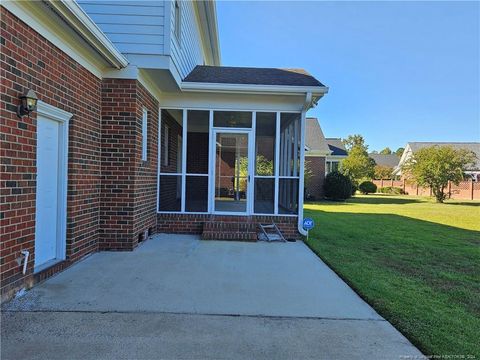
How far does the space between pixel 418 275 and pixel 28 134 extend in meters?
5.85

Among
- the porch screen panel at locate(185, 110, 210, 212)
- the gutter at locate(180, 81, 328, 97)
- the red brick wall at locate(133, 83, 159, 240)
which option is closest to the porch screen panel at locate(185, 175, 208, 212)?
the porch screen panel at locate(185, 110, 210, 212)

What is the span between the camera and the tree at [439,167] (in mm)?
23891

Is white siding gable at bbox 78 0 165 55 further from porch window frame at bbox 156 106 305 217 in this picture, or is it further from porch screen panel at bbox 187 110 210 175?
porch screen panel at bbox 187 110 210 175

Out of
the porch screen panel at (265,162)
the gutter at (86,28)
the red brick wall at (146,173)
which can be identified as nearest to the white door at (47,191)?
the gutter at (86,28)

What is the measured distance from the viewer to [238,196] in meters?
8.99

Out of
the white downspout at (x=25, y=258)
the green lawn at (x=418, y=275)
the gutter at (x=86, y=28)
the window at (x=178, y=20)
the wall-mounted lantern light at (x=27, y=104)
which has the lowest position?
the green lawn at (x=418, y=275)

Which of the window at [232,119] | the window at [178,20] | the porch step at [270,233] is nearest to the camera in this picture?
the window at [178,20]

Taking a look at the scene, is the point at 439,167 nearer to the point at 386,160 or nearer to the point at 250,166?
the point at 250,166

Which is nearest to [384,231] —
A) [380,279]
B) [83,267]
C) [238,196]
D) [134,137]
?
[238,196]

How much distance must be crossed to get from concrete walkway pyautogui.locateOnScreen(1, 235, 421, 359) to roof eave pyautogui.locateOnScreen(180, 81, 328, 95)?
414 centimetres

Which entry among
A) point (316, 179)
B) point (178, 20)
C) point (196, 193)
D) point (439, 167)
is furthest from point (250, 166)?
point (439, 167)

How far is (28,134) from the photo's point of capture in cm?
417

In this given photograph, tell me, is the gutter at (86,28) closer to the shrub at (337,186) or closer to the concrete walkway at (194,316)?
the concrete walkway at (194,316)

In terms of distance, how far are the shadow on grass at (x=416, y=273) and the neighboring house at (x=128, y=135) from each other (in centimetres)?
186
